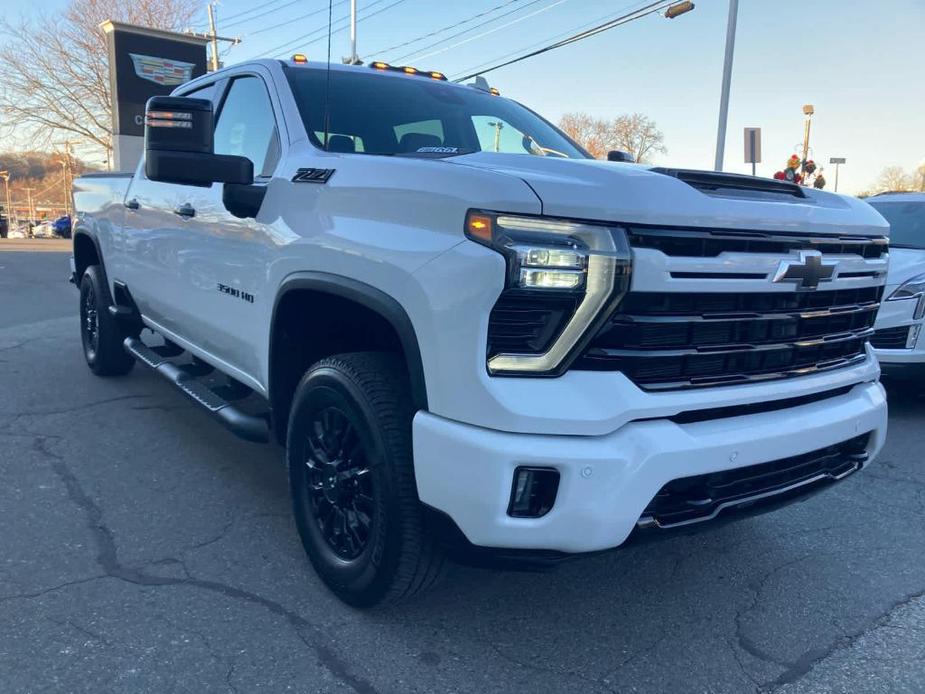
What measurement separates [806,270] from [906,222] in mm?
5239

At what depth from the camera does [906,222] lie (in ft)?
22.1

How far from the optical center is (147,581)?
289 centimetres

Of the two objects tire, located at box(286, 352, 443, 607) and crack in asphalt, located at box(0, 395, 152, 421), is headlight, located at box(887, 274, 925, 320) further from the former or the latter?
crack in asphalt, located at box(0, 395, 152, 421)

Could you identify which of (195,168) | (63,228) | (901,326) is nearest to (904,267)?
(901,326)

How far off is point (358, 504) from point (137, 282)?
298 cm

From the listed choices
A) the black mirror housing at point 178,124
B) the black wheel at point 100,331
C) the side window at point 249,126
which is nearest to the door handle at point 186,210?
the side window at point 249,126

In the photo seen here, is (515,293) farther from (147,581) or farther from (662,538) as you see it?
(147,581)

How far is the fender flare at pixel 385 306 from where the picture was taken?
223 centimetres

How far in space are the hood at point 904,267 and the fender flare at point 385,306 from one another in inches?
182

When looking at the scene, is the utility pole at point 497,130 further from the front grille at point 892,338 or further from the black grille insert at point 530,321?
the front grille at point 892,338

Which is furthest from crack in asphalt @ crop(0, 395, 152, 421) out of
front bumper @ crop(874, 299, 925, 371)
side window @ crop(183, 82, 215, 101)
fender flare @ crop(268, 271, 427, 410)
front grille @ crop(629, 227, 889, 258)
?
front bumper @ crop(874, 299, 925, 371)

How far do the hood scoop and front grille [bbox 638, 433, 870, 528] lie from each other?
84 centimetres

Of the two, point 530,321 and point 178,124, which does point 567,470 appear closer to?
point 530,321

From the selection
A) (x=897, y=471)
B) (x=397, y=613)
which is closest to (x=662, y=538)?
(x=397, y=613)
